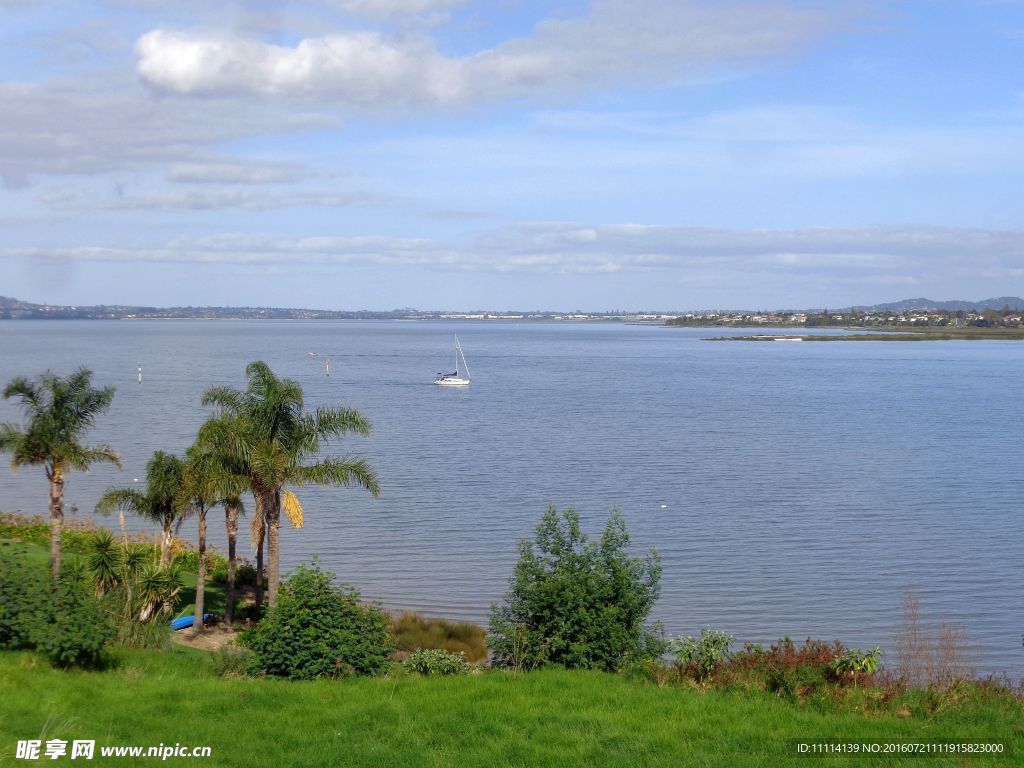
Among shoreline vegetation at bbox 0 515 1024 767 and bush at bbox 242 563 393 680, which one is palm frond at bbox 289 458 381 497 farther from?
shoreline vegetation at bbox 0 515 1024 767

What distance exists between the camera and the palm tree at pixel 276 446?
24656 mm

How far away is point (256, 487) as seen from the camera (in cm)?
2534

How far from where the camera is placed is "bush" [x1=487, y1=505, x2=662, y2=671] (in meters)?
18.1

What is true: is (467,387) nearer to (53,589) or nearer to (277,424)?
(277,424)

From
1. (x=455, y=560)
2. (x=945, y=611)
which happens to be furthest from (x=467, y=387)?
(x=945, y=611)

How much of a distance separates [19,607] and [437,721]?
691 centimetres

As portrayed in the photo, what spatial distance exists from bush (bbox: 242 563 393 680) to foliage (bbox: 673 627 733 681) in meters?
4.82

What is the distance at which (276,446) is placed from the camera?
81.2 feet

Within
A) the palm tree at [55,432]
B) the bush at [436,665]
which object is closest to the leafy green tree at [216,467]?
the palm tree at [55,432]

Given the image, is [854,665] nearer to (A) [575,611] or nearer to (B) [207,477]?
(A) [575,611]

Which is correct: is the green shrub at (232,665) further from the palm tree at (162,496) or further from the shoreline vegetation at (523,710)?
the palm tree at (162,496)

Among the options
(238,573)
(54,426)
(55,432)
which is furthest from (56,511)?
(238,573)

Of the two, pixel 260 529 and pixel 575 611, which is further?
pixel 260 529

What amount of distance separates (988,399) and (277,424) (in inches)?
3644
